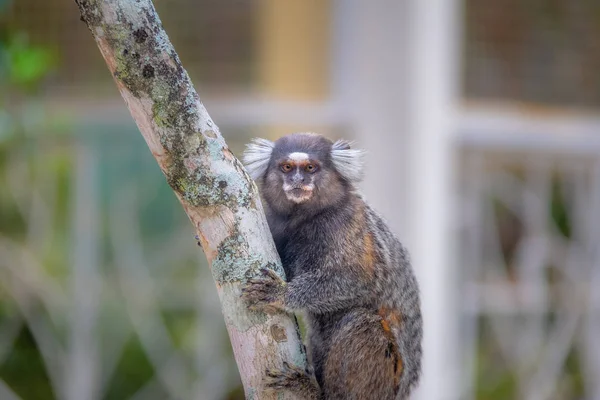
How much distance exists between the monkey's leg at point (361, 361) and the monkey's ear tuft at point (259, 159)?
41.3 inches

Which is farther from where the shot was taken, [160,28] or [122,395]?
[122,395]

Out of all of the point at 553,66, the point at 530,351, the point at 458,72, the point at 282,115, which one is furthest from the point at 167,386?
the point at 553,66

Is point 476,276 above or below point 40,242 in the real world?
below

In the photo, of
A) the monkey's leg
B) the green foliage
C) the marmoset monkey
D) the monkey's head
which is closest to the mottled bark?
the marmoset monkey

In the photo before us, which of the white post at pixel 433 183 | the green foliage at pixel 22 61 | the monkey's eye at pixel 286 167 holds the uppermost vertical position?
the green foliage at pixel 22 61

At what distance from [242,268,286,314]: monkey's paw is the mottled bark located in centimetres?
3

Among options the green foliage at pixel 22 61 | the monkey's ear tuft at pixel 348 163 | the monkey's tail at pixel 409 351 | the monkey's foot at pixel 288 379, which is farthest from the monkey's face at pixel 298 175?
the green foliage at pixel 22 61

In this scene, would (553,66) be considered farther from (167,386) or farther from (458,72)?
(167,386)

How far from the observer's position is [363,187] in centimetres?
821

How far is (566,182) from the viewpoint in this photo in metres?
8.76

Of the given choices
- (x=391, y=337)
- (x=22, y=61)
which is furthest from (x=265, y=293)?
(x=22, y=61)

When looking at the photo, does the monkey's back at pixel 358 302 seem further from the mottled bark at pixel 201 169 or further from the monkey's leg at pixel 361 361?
the mottled bark at pixel 201 169

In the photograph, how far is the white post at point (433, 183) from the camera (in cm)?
798

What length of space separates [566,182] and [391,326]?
198 inches
